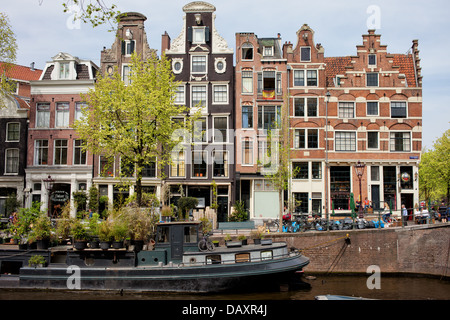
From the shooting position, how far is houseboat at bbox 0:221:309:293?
52.8ft

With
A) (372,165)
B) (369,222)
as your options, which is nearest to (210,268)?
(369,222)

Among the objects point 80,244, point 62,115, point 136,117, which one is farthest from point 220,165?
point 80,244

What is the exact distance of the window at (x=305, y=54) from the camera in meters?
32.0

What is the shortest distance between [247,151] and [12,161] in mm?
20458

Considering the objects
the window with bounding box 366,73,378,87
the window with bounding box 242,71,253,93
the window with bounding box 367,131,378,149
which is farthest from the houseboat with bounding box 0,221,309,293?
the window with bounding box 366,73,378,87

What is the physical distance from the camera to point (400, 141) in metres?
31.3

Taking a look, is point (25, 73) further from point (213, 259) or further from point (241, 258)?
point (241, 258)

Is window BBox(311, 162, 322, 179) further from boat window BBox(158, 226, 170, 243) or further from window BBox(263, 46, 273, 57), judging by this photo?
boat window BBox(158, 226, 170, 243)

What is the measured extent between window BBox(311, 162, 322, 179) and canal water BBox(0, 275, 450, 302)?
12.3 meters

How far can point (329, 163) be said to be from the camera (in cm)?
3117

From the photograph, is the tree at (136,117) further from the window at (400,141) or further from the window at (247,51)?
the window at (400,141)

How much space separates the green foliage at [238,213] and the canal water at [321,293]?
8.61 metres

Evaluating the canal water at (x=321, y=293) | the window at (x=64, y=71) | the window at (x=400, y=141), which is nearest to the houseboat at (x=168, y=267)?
the canal water at (x=321, y=293)
